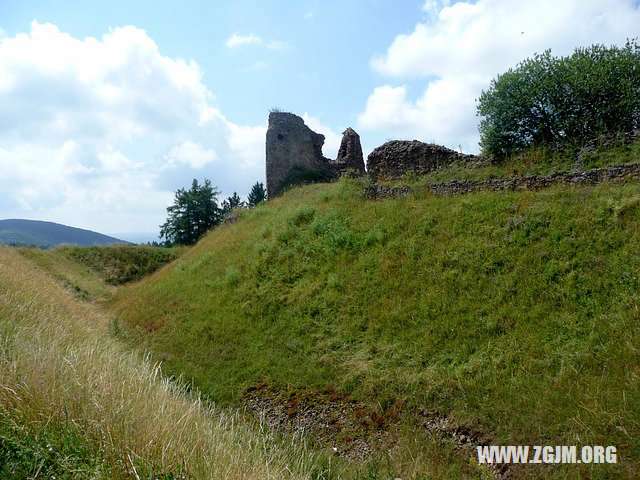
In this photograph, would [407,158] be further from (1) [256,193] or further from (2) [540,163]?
(1) [256,193]

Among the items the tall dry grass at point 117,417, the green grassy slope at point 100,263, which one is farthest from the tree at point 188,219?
the tall dry grass at point 117,417

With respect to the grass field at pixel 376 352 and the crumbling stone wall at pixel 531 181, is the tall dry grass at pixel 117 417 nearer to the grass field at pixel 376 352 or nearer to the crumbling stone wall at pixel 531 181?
the grass field at pixel 376 352

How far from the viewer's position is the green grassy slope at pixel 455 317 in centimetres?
502

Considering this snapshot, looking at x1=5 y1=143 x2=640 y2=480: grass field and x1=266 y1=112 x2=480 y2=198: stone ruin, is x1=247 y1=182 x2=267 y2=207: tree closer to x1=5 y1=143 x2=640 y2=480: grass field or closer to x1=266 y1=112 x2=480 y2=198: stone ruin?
x1=266 y1=112 x2=480 y2=198: stone ruin

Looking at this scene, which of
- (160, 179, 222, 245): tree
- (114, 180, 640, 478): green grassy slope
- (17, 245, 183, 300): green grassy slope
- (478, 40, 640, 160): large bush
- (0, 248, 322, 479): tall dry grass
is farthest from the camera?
(160, 179, 222, 245): tree

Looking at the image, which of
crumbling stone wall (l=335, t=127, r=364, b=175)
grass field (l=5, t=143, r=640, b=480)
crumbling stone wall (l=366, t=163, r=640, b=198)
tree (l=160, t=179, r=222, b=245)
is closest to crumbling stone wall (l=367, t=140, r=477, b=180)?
grass field (l=5, t=143, r=640, b=480)

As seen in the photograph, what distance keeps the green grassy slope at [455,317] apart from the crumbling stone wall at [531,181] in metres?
0.46

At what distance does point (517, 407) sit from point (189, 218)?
1424 inches

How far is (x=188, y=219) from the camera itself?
3700cm

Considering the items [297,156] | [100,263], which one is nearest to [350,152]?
[297,156]

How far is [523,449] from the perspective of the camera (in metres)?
4.55

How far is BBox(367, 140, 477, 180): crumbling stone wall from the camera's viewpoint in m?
13.9

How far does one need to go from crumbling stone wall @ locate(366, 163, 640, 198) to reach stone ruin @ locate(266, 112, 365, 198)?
44.2 ft

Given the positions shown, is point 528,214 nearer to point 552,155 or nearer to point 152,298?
point 552,155
